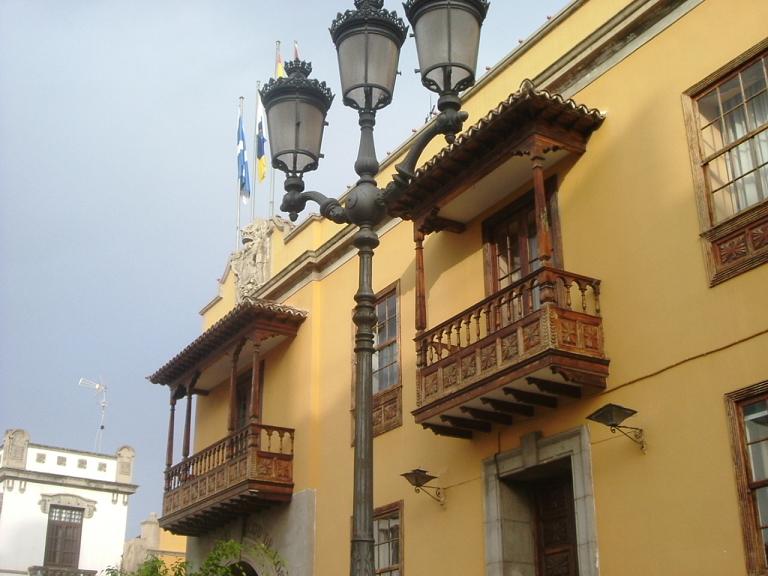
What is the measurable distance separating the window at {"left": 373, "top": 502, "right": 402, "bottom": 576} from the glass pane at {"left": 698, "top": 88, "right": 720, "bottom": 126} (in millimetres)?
6404

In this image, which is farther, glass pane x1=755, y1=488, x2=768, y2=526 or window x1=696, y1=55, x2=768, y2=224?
window x1=696, y1=55, x2=768, y2=224

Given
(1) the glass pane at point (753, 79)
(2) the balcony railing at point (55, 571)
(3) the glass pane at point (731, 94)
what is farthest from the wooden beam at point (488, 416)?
(2) the balcony railing at point (55, 571)

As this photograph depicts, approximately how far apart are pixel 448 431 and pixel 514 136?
11.8ft

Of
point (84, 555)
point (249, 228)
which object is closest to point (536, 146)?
point (249, 228)

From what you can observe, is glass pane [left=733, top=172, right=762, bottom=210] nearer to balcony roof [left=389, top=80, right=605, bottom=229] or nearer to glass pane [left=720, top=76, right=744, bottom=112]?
glass pane [left=720, top=76, right=744, bottom=112]

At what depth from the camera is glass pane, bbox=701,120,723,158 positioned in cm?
1101

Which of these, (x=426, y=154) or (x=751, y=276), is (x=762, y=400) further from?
(x=426, y=154)

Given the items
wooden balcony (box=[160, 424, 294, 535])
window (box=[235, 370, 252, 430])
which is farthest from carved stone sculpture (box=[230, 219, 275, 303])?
wooden balcony (box=[160, 424, 294, 535])

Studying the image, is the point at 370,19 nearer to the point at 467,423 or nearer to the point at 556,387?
the point at 556,387

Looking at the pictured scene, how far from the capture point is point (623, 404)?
11227 mm

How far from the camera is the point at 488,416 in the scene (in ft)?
41.5

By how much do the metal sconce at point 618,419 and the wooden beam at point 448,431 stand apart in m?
2.53

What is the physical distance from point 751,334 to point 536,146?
11.1 feet

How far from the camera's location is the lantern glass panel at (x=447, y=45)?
7.66m
